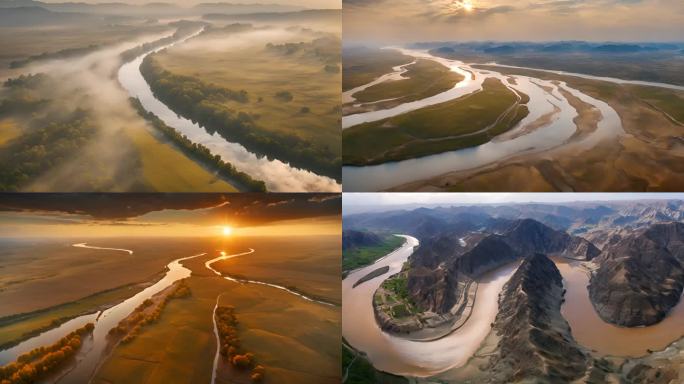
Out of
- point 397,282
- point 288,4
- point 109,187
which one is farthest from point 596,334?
point 109,187

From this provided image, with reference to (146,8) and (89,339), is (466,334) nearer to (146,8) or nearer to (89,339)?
(89,339)

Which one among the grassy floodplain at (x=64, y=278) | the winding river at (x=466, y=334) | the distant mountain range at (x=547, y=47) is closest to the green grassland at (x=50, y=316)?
the grassy floodplain at (x=64, y=278)

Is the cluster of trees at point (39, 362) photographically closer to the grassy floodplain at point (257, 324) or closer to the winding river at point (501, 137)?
the grassy floodplain at point (257, 324)

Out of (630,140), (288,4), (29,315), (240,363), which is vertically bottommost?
(240,363)

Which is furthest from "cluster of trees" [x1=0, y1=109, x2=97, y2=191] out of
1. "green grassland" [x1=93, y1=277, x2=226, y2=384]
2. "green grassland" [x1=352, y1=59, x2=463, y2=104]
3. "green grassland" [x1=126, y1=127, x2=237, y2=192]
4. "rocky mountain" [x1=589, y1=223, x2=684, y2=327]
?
"rocky mountain" [x1=589, y1=223, x2=684, y2=327]


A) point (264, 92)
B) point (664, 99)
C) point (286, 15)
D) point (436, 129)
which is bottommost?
point (436, 129)

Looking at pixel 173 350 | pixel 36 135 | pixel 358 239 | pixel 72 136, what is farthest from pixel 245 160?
pixel 36 135

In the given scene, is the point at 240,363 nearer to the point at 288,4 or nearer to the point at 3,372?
the point at 3,372
